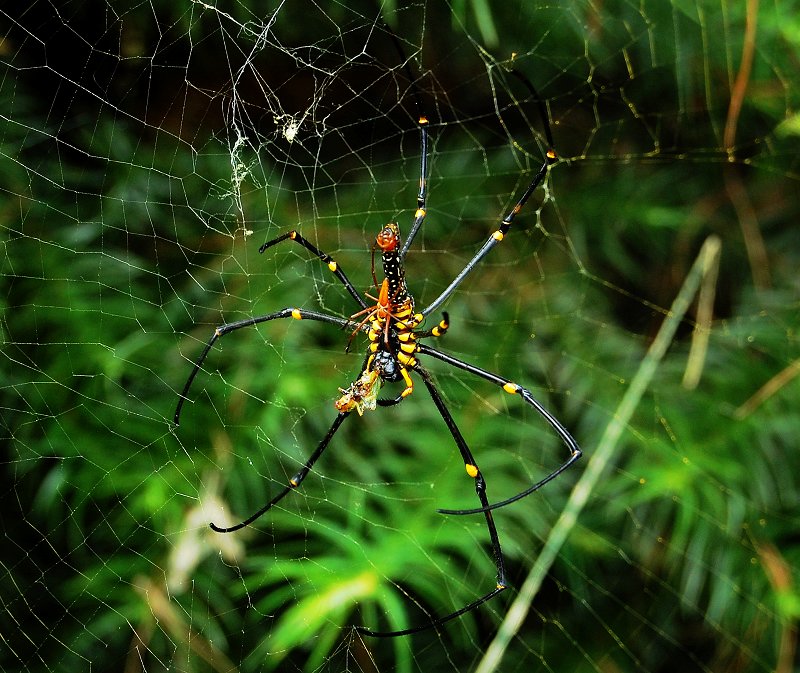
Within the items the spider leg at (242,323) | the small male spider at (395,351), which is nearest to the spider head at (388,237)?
the small male spider at (395,351)

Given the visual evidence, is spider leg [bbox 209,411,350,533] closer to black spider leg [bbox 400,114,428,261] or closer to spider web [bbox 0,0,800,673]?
spider web [bbox 0,0,800,673]

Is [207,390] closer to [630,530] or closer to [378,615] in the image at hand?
[378,615]

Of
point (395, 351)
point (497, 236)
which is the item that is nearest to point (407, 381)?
point (395, 351)

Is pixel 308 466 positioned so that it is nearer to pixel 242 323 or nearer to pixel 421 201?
pixel 242 323

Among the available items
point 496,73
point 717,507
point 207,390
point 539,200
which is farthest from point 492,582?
point 496,73

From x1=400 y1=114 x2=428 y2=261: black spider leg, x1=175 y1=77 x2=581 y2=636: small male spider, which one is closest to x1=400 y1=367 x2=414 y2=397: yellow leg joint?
x1=175 y1=77 x2=581 y2=636: small male spider

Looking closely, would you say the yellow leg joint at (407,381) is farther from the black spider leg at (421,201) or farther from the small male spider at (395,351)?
the black spider leg at (421,201)

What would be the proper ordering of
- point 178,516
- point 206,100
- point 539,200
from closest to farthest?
point 178,516
point 206,100
point 539,200
